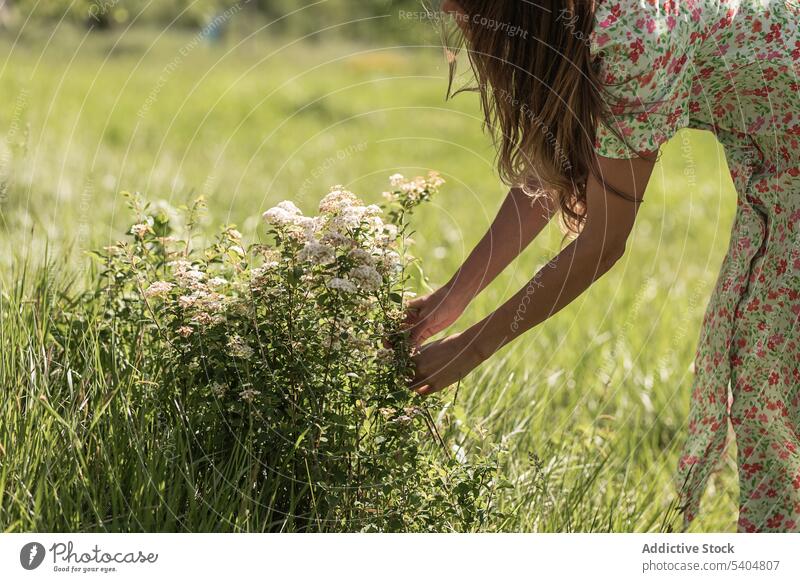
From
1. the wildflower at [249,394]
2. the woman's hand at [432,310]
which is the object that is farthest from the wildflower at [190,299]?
the woman's hand at [432,310]

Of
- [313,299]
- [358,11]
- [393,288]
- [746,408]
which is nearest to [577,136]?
[393,288]

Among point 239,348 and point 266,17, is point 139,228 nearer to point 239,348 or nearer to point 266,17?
point 239,348

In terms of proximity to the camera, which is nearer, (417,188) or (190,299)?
(190,299)

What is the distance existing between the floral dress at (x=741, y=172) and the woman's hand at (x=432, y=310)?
0.47 m

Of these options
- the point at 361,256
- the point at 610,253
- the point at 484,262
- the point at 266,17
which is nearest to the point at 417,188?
the point at 484,262

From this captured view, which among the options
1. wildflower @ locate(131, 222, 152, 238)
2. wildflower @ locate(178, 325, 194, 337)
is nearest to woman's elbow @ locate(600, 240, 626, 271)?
wildflower @ locate(178, 325, 194, 337)

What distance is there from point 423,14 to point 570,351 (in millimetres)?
1853

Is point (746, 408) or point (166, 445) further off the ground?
point (746, 408)

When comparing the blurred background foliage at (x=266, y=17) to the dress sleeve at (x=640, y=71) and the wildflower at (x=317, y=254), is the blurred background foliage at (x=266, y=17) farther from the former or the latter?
the dress sleeve at (x=640, y=71)

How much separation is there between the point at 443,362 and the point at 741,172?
2.69 feet

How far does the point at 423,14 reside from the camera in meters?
2.51

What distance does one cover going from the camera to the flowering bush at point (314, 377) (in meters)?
1.97
